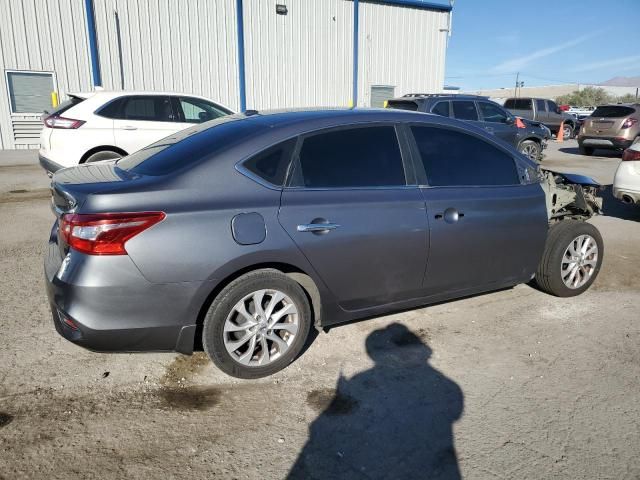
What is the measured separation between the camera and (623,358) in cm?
342

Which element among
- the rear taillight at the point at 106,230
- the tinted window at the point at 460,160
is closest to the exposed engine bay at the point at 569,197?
the tinted window at the point at 460,160

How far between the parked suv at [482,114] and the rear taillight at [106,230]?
8648mm

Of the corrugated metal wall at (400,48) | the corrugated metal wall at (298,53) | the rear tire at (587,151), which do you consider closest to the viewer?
the rear tire at (587,151)

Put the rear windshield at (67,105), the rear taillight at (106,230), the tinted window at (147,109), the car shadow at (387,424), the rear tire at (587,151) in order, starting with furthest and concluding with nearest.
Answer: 1. the rear tire at (587,151)
2. the tinted window at (147,109)
3. the rear windshield at (67,105)
4. the rear taillight at (106,230)
5. the car shadow at (387,424)

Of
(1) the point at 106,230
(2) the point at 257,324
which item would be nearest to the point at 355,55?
(2) the point at 257,324

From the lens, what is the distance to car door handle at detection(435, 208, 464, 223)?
3463 mm

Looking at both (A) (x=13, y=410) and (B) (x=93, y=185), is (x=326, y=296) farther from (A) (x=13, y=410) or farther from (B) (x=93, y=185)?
(A) (x=13, y=410)

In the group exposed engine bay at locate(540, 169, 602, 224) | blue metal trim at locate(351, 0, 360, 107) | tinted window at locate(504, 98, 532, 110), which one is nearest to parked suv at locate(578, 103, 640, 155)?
tinted window at locate(504, 98, 532, 110)

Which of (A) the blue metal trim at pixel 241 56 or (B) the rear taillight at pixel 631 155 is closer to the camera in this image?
(B) the rear taillight at pixel 631 155

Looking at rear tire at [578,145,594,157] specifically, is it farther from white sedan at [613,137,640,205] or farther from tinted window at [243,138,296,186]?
tinted window at [243,138,296,186]

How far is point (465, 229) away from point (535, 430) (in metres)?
1.45

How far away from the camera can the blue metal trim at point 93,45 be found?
51.7 feet

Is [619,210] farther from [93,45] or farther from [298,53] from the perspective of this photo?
[93,45]

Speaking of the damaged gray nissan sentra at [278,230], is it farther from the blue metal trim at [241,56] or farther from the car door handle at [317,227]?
the blue metal trim at [241,56]
